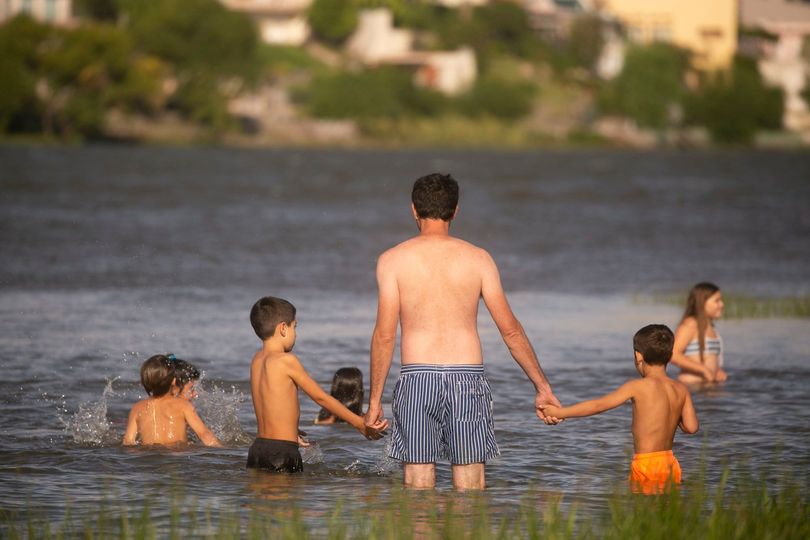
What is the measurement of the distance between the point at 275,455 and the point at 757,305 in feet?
39.9

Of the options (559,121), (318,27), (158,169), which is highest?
(318,27)

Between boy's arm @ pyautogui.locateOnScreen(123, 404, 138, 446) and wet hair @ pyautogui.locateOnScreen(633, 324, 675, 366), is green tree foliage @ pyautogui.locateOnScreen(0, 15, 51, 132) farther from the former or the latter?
wet hair @ pyautogui.locateOnScreen(633, 324, 675, 366)

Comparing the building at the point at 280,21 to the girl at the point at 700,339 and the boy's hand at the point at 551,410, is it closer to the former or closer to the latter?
the girl at the point at 700,339

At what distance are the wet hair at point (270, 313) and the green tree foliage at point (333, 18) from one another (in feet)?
441

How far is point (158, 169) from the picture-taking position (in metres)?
75.0

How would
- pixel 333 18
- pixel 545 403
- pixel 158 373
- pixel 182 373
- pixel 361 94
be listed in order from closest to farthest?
pixel 545 403
pixel 158 373
pixel 182 373
pixel 361 94
pixel 333 18

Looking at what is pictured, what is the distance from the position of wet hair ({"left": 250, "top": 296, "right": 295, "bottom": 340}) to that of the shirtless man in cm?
96

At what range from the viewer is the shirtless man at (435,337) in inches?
337

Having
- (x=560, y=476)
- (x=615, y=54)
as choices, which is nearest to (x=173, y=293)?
(x=560, y=476)

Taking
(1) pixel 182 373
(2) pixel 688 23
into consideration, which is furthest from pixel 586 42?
(1) pixel 182 373

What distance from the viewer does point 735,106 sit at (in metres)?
142

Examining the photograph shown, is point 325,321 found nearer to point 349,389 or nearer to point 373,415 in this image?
point 349,389

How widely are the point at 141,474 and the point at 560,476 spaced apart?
2.80m

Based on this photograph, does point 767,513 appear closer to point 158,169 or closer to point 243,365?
point 243,365
